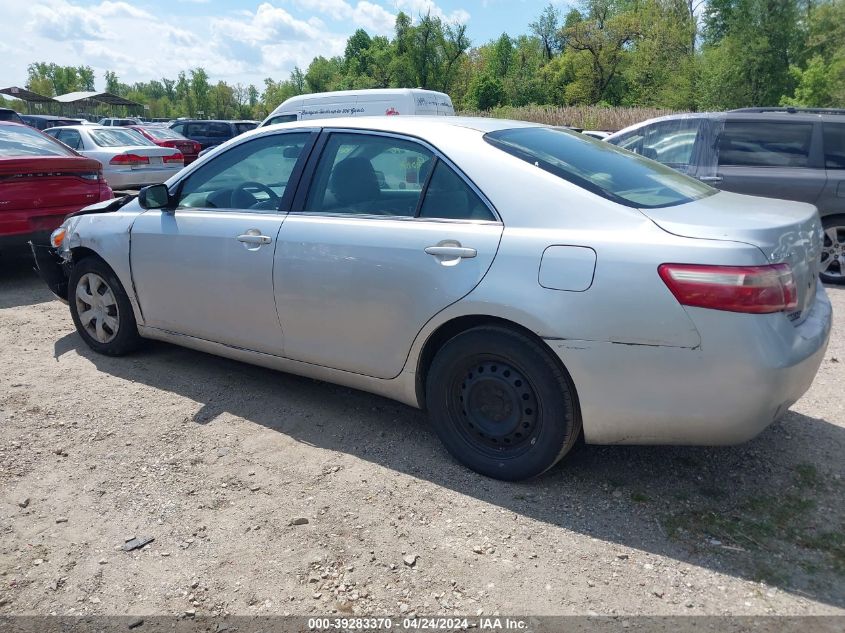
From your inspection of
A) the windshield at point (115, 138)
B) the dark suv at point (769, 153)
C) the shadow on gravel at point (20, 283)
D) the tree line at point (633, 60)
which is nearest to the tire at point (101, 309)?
the shadow on gravel at point (20, 283)

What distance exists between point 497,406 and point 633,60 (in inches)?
2220

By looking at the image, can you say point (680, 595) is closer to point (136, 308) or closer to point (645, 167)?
point (645, 167)

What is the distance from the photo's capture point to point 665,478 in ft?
10.4

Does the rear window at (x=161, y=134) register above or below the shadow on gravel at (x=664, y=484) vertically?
above

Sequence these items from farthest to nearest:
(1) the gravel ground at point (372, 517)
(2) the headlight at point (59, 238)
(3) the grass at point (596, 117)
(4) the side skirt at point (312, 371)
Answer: (3) the grass at point (596, 117), (2) the headlight at point (59, 238), (4) the side skirt at point (312, 371), (1) the gravel ground at point (372, 517)

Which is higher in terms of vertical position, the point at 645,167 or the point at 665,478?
the point at 645,167

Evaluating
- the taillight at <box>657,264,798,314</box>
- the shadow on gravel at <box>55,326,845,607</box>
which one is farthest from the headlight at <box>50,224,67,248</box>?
the taillight at <box>657,264,798,314</box>

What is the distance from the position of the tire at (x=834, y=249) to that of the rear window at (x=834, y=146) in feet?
1.80

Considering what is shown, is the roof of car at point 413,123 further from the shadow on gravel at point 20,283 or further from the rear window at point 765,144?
the rear window at point 765,144

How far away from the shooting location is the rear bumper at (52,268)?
5.14 meters

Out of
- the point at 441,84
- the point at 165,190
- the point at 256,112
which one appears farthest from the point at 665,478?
the point at 256,112

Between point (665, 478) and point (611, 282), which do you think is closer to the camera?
point (611, 282)

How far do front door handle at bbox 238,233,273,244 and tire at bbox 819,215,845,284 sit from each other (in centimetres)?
601

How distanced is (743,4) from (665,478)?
42.1 metres
